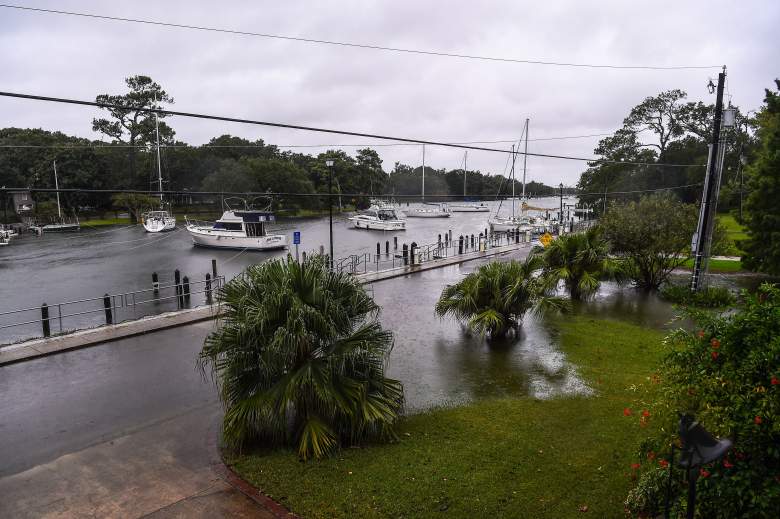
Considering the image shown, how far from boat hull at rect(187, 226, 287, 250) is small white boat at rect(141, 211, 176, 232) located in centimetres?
1688

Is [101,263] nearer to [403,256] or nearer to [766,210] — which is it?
[403,256]

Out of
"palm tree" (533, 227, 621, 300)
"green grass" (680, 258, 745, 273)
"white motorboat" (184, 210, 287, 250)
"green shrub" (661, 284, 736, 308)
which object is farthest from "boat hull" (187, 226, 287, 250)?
"green shrub" (661, 284, 736, 308)

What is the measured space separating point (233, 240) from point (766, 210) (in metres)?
38.1

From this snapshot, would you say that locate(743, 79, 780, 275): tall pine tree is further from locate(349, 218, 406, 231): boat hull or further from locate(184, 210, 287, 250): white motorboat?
locate(349, 218, 406, 231): boat hull

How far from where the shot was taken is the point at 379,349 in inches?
319

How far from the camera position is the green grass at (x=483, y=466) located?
618cm

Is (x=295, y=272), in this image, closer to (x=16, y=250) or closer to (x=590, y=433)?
(x=590, y=433)

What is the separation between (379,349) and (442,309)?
19.3ft

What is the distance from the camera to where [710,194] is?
54.7 ft

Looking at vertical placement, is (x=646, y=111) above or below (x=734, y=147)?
above

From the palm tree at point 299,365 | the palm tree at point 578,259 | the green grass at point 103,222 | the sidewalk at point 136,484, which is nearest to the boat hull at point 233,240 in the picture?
the palm tree at point 578,259

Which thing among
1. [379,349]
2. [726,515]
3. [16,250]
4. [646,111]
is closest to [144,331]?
[379,349]

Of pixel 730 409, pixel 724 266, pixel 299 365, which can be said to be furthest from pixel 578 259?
pixel 724 266

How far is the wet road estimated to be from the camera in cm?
2288
